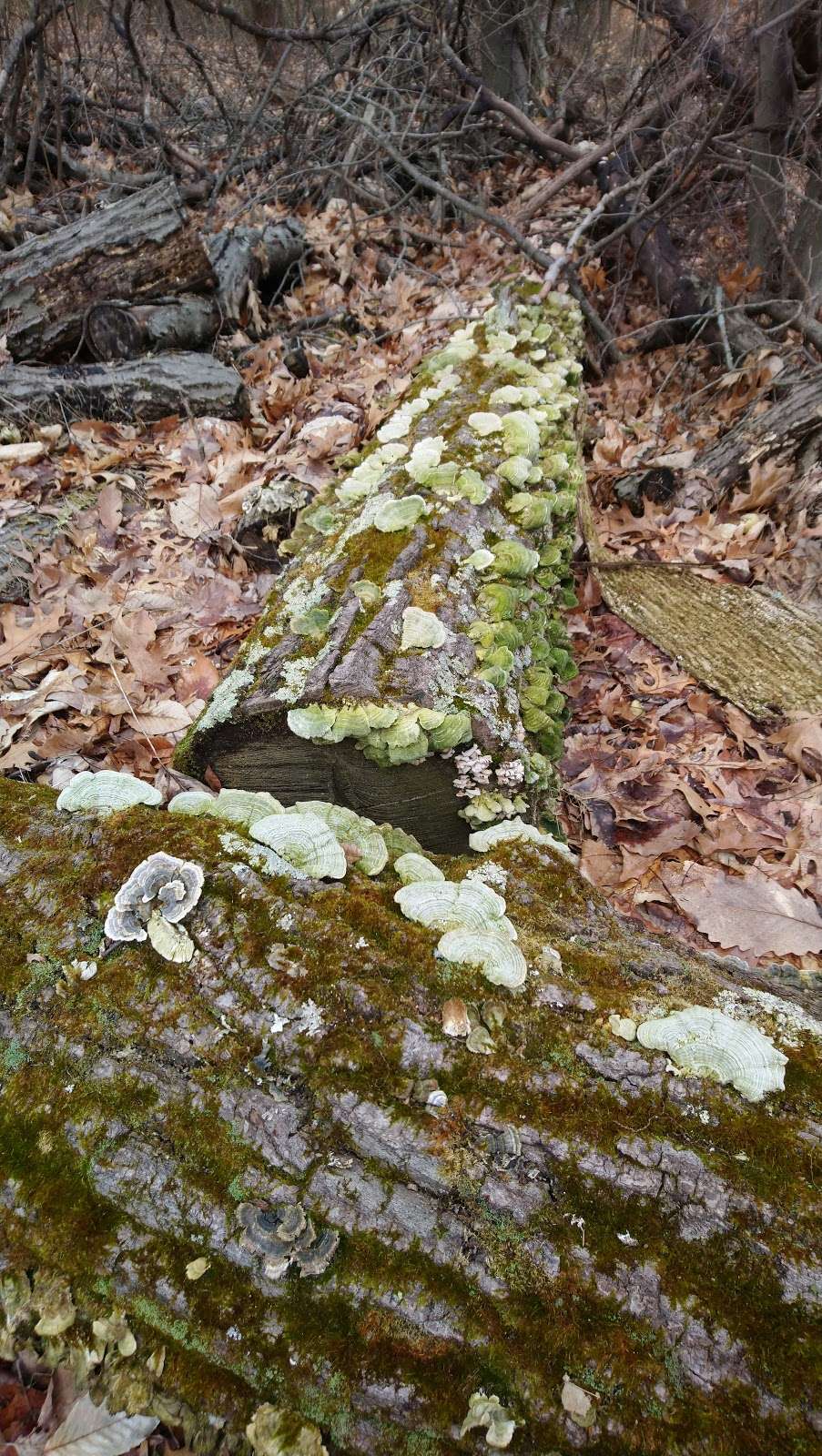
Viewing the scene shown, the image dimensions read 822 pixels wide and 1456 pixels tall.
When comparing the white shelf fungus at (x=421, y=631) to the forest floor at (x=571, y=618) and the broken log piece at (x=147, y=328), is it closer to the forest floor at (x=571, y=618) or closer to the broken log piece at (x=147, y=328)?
the forest floor at (x=571, y=618)

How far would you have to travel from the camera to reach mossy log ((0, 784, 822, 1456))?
1198 mm

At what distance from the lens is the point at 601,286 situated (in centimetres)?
802

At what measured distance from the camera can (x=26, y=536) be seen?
452 cm

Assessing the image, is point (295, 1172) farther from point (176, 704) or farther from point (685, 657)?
point (685, 657)

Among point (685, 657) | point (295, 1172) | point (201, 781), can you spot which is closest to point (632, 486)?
point (685, 657)

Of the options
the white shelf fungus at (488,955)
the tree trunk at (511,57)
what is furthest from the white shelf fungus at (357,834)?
the tree trunk at (511,57)

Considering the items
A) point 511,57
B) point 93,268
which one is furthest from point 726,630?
point 511,57

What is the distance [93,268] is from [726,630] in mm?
5548

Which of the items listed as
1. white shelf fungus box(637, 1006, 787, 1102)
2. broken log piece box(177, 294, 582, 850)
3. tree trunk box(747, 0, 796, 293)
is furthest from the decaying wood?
tree trunk box(747, 0, 796, 293)

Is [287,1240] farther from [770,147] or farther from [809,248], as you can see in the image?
[770,147]

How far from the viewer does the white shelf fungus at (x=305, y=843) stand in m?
1.79

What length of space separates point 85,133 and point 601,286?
6869 mm

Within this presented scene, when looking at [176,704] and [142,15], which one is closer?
[176,704]

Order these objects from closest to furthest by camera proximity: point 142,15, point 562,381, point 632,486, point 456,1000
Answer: point 456,1000, point 562,381, point 632,486, point 142,15
